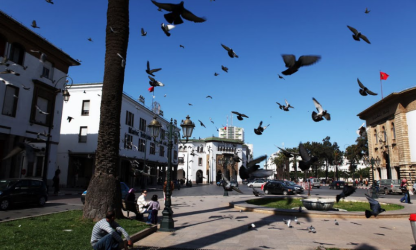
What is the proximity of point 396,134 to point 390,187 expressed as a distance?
47.3ft

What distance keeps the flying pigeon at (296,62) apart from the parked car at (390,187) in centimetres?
3160

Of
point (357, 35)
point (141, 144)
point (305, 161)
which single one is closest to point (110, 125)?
point (305, 161)

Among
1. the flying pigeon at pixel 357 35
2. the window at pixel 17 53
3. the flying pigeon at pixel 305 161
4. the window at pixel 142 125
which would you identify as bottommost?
the flying pigeon at pixel 305 161

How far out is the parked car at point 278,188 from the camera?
27.6 m

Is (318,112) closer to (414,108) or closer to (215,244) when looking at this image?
A: (215,244)

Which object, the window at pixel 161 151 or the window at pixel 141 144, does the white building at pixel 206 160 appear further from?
the window at pixel 141 144

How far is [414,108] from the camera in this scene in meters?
39.6

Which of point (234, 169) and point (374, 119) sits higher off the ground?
point (374, 119)

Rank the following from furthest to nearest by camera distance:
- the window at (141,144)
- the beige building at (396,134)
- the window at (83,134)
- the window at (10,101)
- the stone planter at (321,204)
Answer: the window at (141,144) → the beige building at (396,134) → the window at (83,134) → the window at (10,101) → the stone planter at (321,204)

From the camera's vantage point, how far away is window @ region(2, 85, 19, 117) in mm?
22141

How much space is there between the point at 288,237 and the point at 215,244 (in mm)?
2420

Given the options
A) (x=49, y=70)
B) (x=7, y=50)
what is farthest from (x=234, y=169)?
(x=7, y=50)

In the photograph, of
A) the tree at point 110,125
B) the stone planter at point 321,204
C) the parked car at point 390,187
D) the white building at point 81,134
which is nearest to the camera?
the tree at point 110,125

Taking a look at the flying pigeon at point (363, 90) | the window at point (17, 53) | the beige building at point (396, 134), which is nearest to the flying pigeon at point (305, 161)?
the flying pigeon at point (363, 90)
